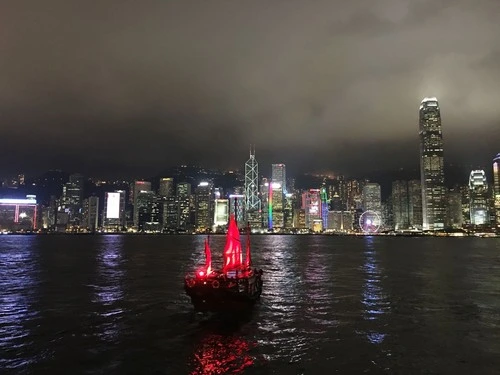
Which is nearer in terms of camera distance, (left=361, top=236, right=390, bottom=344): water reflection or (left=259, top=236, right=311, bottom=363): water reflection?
(left=259, top=236, right=311, bottom=363): water reflection

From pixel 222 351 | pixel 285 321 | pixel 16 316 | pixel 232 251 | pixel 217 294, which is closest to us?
pixel 222 351

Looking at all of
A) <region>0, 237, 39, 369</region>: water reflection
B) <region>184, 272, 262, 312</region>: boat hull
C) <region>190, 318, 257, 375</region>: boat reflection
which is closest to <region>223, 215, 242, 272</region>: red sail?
<region>184, 272, 262, 312</region>: boat hull

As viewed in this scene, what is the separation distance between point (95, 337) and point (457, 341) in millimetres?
25779

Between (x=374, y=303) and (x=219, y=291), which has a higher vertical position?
(x=219, y=291)

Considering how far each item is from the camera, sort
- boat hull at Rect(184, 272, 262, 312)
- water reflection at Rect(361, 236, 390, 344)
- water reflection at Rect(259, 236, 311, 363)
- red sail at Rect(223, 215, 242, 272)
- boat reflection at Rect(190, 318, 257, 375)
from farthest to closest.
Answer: red sail at Rect(223, 215, 242, 272) < boat hull at Rect(184, 272, 262, 312) < water reflection at Rect(361, 236, 390, 344) < water reflection at Rect(259, 236, 311, 363) < boat reflection at Rect(190, 318, 257, 375)

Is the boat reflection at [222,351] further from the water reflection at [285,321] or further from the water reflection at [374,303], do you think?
the water reflection at [374,303]

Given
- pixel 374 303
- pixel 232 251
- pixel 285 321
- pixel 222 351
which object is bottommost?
pixel 374 303

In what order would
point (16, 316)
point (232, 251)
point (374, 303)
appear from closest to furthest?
point (16, 316), point (232, 251), point (374, 303)

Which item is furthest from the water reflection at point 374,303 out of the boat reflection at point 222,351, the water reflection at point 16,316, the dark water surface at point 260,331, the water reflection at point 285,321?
the water reflection at point 16,316

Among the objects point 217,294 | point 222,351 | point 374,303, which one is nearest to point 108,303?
point 217,294

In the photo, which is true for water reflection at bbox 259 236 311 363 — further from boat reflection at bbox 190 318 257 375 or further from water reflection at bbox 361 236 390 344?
water reflection at bbox 361 236 390 344

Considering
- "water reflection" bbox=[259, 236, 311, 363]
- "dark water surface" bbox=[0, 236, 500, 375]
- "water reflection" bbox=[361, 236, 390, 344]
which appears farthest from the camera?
"water reflection" bbox=[361, 236, 390, 344]

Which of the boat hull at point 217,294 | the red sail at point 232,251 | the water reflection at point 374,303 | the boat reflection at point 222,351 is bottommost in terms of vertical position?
the water reflection at point 374,303

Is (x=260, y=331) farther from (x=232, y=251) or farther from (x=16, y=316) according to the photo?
(x=16, y=316)
